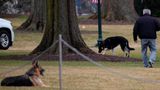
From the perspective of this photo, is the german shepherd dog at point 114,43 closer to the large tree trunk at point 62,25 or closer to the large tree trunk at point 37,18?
the large tree trunk at point 62,25

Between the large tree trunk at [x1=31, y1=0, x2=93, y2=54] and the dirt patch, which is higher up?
the large tree trunk at [x1=31, y1=0, x2=93, y2=54]

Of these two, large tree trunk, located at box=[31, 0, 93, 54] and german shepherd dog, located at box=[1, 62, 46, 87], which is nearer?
german shepherd dog, located at box=[1, 62, 46, 87]

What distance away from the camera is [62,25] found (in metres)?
24.0

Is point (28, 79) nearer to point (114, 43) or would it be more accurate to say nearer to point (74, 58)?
point (74, 58)

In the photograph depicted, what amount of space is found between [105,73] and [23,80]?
438cm

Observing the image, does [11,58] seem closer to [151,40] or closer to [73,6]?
[73,6]

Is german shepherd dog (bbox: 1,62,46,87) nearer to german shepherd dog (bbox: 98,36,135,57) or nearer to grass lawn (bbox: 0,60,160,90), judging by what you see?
grass lawn (bbox: 0,60,160,90)

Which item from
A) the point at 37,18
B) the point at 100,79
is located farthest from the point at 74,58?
the point at 37,18

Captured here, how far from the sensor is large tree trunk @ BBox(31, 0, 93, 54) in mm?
23891

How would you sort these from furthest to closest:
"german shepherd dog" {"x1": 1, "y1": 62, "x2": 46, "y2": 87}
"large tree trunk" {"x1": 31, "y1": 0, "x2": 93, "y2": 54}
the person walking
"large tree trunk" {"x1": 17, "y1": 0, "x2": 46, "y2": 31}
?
1. "large tree trunk" {"x1": 17, "y1": 0, "x2": 46, "y2": 31}
2. "large tree trunk" {"x1": 31, "y1": 0, "x2": 93, "y2": 54}
3. the person walking
4. "german shepherd dog" {"x1": 1, "y1": 62, "x2": 46, "y2": 87}

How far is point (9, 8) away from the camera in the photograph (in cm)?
9494

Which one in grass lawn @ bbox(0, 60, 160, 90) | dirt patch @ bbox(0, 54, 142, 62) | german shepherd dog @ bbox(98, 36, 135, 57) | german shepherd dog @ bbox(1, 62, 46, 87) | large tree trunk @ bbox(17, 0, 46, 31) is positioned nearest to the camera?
german shepherd dog @ bbox(1, 62, 46, 87)

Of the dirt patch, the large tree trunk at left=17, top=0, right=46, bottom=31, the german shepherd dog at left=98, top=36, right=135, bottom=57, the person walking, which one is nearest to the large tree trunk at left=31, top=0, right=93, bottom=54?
the dirt patch

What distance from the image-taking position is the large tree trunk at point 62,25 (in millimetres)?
23891
